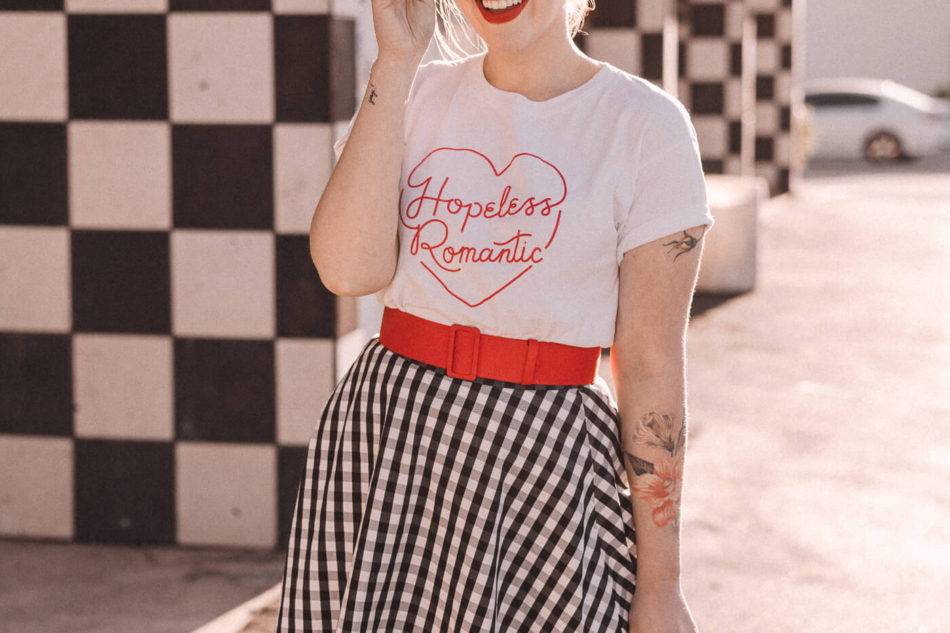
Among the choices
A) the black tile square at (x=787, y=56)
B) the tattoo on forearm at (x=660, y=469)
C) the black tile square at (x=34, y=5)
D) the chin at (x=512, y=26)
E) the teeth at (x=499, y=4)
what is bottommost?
the tattoo on forearm at (x=660, y=469)

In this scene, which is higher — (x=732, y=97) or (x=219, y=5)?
(x=732, y=97)

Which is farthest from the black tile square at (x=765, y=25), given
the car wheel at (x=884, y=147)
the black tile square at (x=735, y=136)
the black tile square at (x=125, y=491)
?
the black tile square at (x=125, y=491)

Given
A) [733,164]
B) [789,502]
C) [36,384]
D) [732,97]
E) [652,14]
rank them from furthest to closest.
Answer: [733,164], [732,97], [652,14], [789,502], [36,384]

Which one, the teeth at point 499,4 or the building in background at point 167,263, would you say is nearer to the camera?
the teeth at point 499,4

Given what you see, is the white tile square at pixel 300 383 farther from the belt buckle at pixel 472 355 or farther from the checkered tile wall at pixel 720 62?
the checkered tile wall at pixel 720 62

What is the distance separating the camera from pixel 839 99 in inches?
512

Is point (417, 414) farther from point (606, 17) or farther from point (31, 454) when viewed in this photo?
point (606, 17)

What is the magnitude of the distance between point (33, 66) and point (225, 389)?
69 centimetres

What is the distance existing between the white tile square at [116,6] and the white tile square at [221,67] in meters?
0.03

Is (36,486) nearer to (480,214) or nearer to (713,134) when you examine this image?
(480,214)

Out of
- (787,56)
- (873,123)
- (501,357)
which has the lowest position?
(501,357)

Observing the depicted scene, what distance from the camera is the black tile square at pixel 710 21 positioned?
7.33m

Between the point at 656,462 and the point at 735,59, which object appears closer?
A: the point at 656,462

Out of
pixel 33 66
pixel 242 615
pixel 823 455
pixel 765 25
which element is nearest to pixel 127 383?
pixel 242 615
